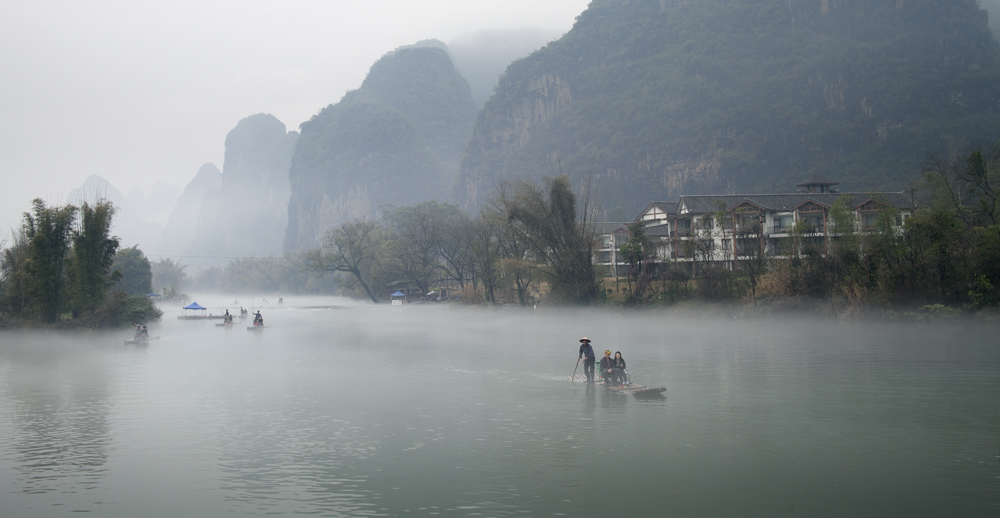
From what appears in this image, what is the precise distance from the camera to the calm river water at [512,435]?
1313cm

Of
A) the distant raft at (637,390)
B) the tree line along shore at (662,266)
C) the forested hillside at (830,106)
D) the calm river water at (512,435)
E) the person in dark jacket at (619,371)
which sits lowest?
the calm river water at (512,435)

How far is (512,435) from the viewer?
18.3m

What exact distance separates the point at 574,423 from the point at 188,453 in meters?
10.1

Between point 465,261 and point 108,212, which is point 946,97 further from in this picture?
point 108,212

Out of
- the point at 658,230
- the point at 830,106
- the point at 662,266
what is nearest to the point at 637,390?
the point at 662,266

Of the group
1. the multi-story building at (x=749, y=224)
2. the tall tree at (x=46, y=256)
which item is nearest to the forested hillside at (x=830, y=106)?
the multi-story building at (x=749, y=224)

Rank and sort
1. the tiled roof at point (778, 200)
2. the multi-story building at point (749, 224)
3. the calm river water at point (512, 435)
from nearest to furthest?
the calm river water at point (512, 435), the multi-story building at point (749, 224), the tiled roof at point (778, 200)

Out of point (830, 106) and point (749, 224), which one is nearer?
point (749, 224)

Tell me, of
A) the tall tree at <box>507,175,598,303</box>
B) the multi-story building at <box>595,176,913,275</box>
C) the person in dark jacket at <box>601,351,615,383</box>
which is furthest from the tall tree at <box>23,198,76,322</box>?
the multi-story building at <box>595,176,913,275</box>

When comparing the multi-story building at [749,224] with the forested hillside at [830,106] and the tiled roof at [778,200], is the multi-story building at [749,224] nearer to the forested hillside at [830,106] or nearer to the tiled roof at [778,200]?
the tiled roof at [778,200]

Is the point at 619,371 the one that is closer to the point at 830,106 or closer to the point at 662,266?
the point at 662,266

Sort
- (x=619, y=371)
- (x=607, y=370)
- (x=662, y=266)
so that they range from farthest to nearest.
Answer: (x=662, y=266) → (x=607, y=370) → (x=619, y=371)

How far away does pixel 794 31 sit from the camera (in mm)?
195500

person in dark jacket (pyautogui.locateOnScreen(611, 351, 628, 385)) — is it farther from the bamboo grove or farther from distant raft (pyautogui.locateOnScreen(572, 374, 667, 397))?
the bamboo grove
